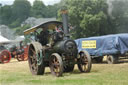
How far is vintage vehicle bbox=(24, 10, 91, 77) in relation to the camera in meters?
9.79

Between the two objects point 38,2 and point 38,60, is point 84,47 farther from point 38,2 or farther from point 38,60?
point 38,2

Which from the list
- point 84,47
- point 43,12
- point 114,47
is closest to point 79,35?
point 84,47

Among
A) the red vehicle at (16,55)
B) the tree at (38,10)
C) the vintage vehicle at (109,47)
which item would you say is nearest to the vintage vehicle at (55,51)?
the vintage vehicle at (109,47)

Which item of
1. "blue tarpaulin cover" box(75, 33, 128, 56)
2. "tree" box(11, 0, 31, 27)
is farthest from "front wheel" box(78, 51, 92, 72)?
"tree" box(11, 0, 31, 27)

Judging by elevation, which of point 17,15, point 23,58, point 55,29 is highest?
point 17,15

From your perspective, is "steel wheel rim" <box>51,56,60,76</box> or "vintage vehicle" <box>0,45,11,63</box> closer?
"steel wheel rim" <box>51,56,60,76</box>

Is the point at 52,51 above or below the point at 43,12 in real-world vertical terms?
below

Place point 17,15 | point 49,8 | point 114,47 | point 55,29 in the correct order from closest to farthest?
point 55,29 < point 114,47 < point 17,15 < point 49,8

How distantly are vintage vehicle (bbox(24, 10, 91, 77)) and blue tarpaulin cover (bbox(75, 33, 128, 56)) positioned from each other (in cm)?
331

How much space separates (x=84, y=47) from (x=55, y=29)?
553cm

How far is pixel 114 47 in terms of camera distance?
1377 centimetres

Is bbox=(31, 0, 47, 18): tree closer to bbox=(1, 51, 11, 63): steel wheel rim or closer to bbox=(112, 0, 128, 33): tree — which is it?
bbox=(112, 0, 128, 33): tree

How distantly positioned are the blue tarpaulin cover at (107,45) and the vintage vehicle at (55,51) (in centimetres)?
331

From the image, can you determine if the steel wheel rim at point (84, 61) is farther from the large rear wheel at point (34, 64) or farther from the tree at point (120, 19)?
the tree at point (120, 19)
